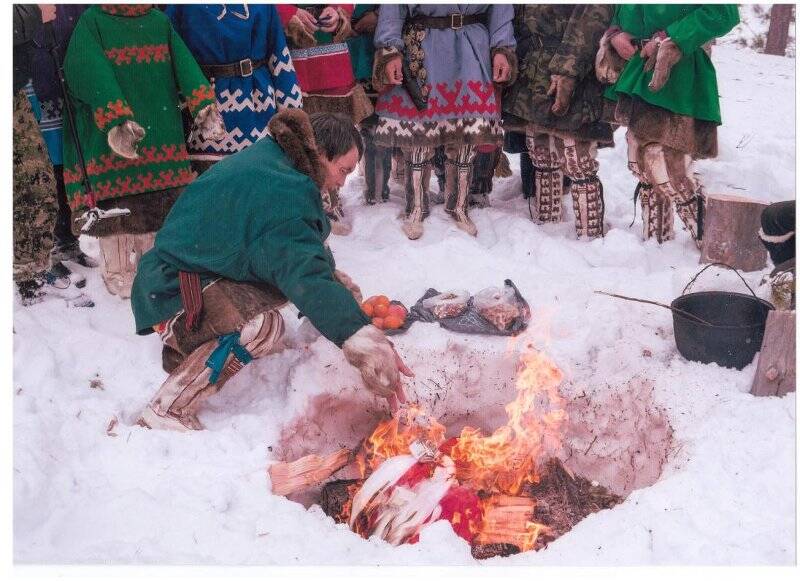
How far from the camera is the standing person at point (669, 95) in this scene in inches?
164

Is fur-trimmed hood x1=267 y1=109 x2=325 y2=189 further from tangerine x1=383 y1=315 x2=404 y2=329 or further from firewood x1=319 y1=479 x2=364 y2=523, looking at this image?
firewood x1=319 y1=479 x2=364 y2=523

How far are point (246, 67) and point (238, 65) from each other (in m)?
0.05

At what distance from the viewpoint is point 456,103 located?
16.9ft

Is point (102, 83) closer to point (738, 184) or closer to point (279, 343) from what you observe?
point (279, 343)

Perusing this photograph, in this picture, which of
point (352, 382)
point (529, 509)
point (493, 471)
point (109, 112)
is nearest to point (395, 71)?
point (109, 112)

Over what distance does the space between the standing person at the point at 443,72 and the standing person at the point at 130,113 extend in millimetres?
1499

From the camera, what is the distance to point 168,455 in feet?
10.1

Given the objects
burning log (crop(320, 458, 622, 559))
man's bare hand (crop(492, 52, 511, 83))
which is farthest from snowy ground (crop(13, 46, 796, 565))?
man's bare hand (crop(492, 52, 511, 83))

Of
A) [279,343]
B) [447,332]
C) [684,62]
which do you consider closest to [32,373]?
[279,343]

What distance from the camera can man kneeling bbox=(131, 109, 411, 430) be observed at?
2.85 metres

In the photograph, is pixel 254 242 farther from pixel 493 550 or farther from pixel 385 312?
pixel 493 550

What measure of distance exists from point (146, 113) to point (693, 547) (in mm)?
3532

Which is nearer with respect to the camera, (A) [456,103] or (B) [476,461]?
(B) [476,461]

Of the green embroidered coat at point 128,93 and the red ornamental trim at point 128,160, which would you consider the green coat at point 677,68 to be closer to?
the green embroidered coat at point 128,93
